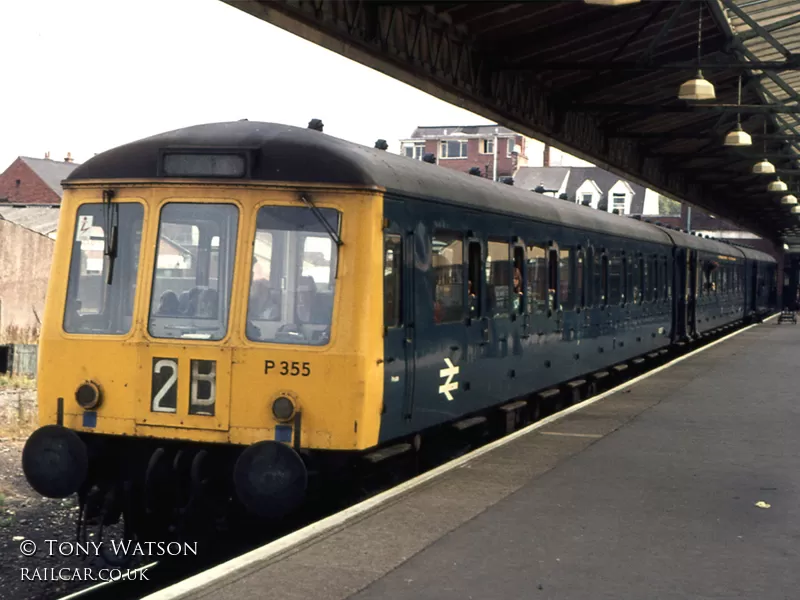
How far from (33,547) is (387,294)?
3.88 meters

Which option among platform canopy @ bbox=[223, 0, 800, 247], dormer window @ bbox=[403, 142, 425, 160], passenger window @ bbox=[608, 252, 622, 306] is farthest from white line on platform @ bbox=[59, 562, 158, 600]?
dormer window @ bbox=[403, 142, 425, 160]

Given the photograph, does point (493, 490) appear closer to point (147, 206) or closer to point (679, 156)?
point (147, 206)

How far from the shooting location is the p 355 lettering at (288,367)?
8297 millimetres

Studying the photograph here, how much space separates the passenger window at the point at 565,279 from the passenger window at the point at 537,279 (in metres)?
0.81

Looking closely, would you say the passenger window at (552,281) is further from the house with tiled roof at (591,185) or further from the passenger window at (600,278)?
the house with tiled roof at (591,185)

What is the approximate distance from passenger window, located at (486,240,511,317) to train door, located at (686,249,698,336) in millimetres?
16068

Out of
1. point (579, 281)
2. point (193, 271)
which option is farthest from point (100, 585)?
point (579, 281)

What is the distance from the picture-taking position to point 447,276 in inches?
408

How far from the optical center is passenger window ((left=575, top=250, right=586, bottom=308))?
51.9 ft

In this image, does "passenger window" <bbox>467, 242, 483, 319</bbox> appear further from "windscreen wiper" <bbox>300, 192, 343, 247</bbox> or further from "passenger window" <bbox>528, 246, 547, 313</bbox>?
"windscreen wiper" <bbox>300, 192, 343, 247</bbox>

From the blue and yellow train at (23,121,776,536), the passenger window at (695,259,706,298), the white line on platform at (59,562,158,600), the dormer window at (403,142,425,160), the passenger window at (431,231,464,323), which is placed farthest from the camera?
the dormer window at (403,142,425,160)

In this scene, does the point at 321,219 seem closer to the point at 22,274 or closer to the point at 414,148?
the point at 22,274

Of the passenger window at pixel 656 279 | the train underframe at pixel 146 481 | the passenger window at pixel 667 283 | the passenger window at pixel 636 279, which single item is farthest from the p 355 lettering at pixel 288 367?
the passenger window at pixel 667 283

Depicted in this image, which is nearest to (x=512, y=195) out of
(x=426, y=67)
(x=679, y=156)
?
(x=426, y=67)
